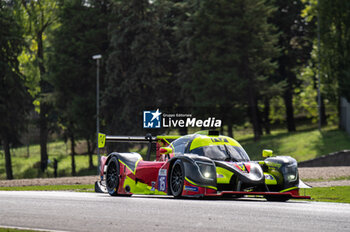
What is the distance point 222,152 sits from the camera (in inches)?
620

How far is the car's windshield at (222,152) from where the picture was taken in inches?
614

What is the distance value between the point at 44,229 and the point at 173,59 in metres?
50.5

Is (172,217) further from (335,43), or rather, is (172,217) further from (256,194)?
(335,43)

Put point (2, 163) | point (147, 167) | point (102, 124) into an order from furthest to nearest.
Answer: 1. point (2, 163)
2. point (102, 124)
3. point (147, 167)

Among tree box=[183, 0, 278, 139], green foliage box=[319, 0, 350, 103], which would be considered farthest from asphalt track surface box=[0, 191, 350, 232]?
tree box=[183, 0, 278, 139]

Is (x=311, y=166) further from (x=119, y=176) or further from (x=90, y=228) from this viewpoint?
(x=90, y=228)

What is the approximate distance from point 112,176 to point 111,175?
62 millimetres

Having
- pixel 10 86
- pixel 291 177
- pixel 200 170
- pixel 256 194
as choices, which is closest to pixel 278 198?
pixel 291 177

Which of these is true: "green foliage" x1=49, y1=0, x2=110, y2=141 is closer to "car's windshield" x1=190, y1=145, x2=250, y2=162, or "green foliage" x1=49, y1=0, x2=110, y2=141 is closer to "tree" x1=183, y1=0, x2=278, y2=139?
"tree" x1=183, y1=0, x2=278, y2=139

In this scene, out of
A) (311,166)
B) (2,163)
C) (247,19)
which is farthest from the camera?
(2,163)

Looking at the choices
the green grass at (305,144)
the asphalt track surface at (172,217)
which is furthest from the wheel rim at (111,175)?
the green grass at (305,144)

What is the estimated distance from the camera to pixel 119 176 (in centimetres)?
1755

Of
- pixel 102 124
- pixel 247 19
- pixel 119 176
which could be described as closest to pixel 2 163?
pixel 102 124

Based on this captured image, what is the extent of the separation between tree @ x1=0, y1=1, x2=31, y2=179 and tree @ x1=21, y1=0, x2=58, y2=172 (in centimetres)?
211
